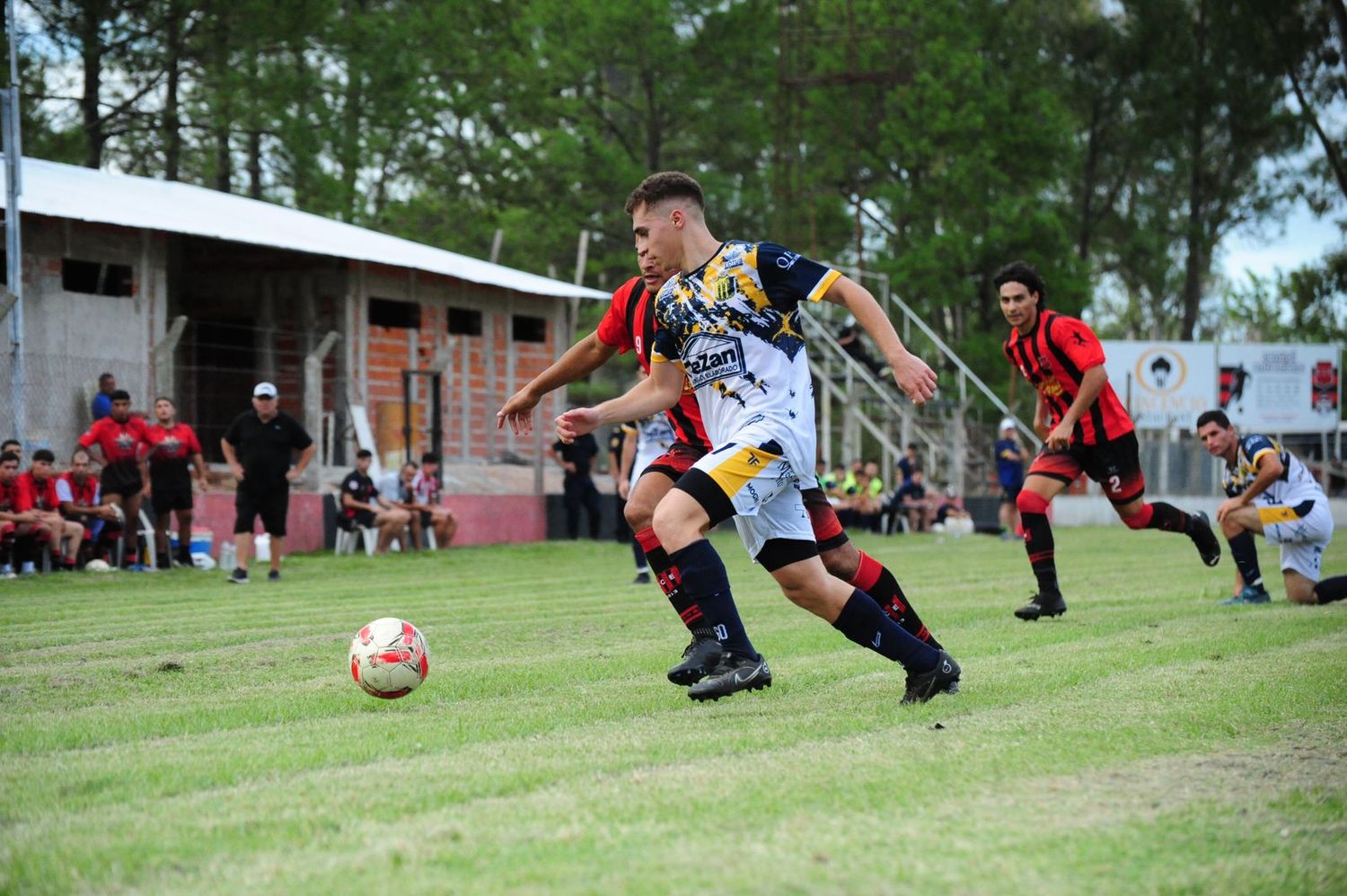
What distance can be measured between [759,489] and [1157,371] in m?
34.0

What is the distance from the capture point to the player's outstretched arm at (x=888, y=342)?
5566 millimetres

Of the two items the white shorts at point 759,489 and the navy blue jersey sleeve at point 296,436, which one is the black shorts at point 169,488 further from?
the white shorts at point 759,489

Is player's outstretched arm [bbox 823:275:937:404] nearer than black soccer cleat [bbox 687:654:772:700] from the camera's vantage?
Yes

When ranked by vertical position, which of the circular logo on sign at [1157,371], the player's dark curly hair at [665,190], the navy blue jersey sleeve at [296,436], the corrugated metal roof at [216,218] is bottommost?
the navy blue jersey sleeve at [296,436]

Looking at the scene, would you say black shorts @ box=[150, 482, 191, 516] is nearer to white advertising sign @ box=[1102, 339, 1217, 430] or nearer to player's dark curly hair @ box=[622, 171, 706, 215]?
player's dark curly hair @ box=[622, 171, 706, 215]

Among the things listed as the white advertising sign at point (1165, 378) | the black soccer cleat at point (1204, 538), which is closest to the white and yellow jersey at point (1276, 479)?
the black soccer cleat at point (1204, 538)

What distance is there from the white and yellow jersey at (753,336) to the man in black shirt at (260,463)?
9.55m

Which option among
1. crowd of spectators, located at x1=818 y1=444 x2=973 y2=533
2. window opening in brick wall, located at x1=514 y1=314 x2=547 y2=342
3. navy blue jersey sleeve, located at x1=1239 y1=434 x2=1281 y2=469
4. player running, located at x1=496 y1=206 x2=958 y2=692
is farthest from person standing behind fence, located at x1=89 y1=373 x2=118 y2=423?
crowd of spectators, located at x1=818 y1=444 x2=973 y2=533

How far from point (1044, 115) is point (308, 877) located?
135 feet

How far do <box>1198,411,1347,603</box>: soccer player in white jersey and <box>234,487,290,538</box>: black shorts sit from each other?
858cm

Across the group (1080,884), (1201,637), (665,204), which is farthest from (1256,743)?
(1201,637)

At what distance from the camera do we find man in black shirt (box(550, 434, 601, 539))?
23719 millimetres

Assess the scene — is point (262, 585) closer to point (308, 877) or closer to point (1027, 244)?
point (308, 877)

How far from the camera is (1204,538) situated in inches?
437
